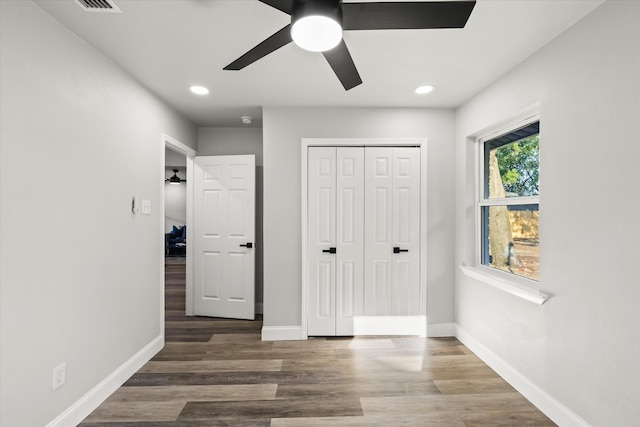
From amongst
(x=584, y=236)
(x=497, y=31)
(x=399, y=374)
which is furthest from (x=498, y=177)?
(x=399, y=374)

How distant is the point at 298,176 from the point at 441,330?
7.32 feet

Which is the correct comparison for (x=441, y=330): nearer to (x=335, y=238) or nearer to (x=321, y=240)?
(x=335, y=238)

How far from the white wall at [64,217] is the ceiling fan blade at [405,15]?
1.68 meters

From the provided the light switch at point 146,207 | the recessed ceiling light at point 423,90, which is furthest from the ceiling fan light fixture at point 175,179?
the recessed ceiling light at point 423,90

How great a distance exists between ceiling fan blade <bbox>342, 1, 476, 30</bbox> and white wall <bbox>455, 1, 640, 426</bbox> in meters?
1.05

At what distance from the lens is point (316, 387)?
7.78ft

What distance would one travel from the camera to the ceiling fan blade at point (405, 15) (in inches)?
45.3

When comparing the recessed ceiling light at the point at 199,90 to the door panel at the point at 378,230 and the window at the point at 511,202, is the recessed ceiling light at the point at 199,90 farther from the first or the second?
the window at the point at 511,202

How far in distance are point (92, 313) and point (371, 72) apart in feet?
8.71

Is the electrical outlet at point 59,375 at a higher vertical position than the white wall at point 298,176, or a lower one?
lower

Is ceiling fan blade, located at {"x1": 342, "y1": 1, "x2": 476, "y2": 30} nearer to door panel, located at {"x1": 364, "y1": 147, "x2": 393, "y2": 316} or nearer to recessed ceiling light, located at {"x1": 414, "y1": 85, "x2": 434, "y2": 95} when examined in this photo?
recessed ceiling light, located at {"x1": 414, "y1": 85, "x2": 434, "y2": 95}

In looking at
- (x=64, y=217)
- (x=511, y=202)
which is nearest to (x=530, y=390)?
(x=511, y=202)

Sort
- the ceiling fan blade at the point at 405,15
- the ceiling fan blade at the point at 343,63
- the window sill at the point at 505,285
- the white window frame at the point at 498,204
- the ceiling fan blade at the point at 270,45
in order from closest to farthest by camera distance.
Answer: the ceiling fan blade at the point at 405,15, the ceiling fan blade at the point at 270,45, the ceiling fan blade at the point at 343,63, the window sill at the point at 505,285, the white window frame at the point at 498,204

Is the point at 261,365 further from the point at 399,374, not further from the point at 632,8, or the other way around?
the point at 632,8
